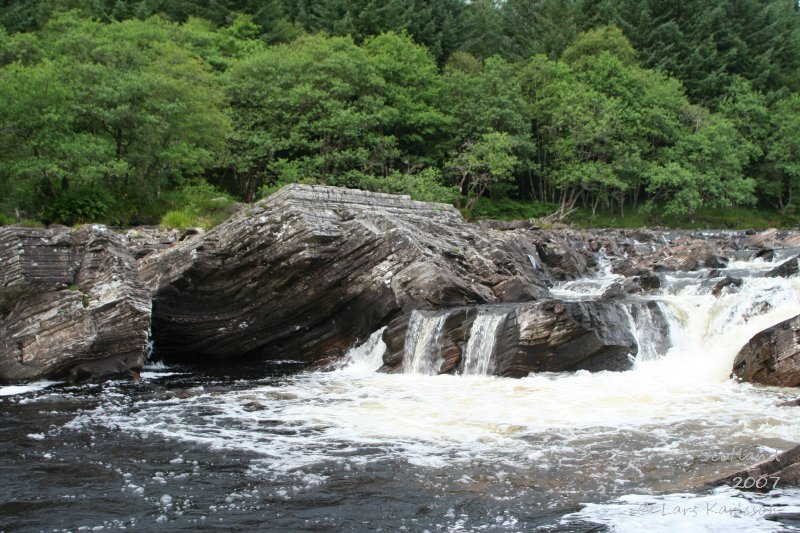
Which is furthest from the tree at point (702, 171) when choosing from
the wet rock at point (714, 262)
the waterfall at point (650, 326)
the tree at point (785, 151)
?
the waterfall at point (650, 326)

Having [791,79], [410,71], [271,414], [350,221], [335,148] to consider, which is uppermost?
[791,79]

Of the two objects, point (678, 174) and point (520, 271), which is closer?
point (520, 271)

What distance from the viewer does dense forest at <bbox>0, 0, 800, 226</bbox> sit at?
29547 mm

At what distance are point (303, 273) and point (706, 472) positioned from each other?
1272 cm

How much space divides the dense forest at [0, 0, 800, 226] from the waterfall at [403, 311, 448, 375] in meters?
11.1

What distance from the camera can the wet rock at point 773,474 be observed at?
7797mm

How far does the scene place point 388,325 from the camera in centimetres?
1912

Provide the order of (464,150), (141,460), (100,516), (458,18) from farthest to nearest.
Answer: (458,18) → (464,150) → (141,460) → (100,516)

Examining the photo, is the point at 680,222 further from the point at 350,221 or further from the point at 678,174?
the point at 350,221

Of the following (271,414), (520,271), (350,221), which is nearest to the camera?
(271,414)

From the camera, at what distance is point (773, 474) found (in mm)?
7930

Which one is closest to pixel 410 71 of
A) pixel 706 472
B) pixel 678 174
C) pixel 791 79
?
pixel 678 174

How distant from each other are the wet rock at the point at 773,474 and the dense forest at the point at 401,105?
21.0m

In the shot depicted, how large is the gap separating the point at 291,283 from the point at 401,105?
30.6 m
